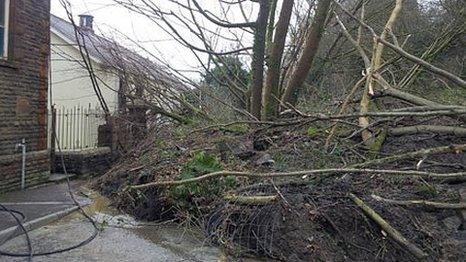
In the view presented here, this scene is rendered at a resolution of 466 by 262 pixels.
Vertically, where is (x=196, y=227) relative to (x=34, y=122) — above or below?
below

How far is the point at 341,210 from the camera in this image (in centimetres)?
571

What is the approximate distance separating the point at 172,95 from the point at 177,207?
592 cm

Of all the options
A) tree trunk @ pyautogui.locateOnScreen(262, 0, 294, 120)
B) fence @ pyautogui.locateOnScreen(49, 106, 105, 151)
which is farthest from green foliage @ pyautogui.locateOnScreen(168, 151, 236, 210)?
fence @ pyautogui.locateOnScreen(49, 106, 105, 151)

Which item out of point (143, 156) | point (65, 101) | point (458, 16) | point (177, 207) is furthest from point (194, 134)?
point (65, 101)

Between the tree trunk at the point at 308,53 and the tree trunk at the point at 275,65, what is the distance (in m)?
0.29

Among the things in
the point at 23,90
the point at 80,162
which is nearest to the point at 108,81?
the point at 80,162

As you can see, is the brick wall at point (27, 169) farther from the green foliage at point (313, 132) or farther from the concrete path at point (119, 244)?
the green foliage at point (313, 132)

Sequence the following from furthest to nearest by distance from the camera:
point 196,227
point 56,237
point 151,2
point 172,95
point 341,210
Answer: point 172,95
point 151,2
point 196,227
point 56,237
point 341,210

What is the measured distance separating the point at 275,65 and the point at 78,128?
24.1ft

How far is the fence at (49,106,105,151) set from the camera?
1375 centimetres

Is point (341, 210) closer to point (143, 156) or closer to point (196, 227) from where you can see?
point (196, 227)

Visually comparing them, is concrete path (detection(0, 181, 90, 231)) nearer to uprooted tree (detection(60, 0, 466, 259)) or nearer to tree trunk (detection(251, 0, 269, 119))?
uprooted tree (detection(60, 0, 466, 259))

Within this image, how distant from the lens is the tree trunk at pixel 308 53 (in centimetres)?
938

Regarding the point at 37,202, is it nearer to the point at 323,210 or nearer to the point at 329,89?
the point at 323,210
